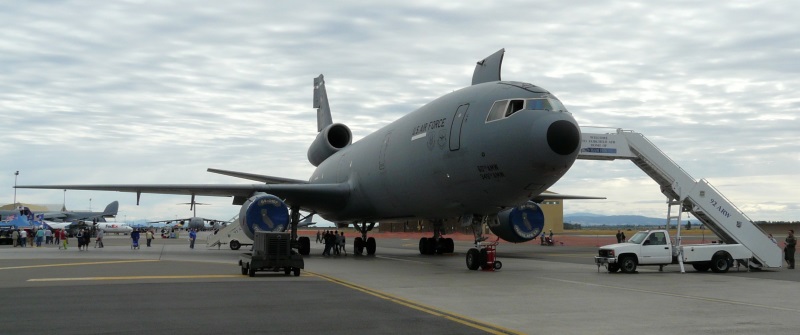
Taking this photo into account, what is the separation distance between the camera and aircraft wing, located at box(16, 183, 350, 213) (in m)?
27.0

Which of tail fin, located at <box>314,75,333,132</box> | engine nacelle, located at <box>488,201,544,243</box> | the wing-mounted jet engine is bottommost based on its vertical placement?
engine nacelle, located at <box>488,201,544,243</box>

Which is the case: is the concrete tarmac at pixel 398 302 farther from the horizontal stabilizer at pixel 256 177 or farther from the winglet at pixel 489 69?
the horizontal stabilizer at pixel 256 177

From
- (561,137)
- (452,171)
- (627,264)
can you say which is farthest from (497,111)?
(627,264)

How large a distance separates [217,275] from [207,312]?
808cm

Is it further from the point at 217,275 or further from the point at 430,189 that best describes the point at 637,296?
the point at 217,275

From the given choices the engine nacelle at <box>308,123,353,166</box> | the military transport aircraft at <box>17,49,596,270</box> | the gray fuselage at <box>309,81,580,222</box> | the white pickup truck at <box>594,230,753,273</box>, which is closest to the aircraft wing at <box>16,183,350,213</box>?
the military transport aircraft at <box>17,49,596,270</box>

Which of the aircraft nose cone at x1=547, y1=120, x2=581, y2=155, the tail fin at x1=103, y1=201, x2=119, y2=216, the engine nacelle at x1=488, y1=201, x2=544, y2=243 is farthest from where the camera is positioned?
the tail fin at x1=103, y1=201, x2=119, y2=216

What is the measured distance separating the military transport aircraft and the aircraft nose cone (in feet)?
0.07

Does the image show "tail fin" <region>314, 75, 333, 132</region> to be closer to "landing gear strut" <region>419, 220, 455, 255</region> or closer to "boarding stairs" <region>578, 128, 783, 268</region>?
"landing gear strut" <region>419, 220, 455, 255</region>

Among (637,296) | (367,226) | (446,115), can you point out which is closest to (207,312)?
(637,296)

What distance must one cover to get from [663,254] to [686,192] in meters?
3.00

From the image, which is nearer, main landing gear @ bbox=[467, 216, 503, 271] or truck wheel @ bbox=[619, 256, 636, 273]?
main landing gear @ bbox=[467, 216, 503, 271]

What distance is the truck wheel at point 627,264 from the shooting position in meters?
20.4

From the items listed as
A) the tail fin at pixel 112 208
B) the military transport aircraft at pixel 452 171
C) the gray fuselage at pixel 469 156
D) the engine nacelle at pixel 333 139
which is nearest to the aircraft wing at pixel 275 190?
the military transport aircraft at pixel 452 171
